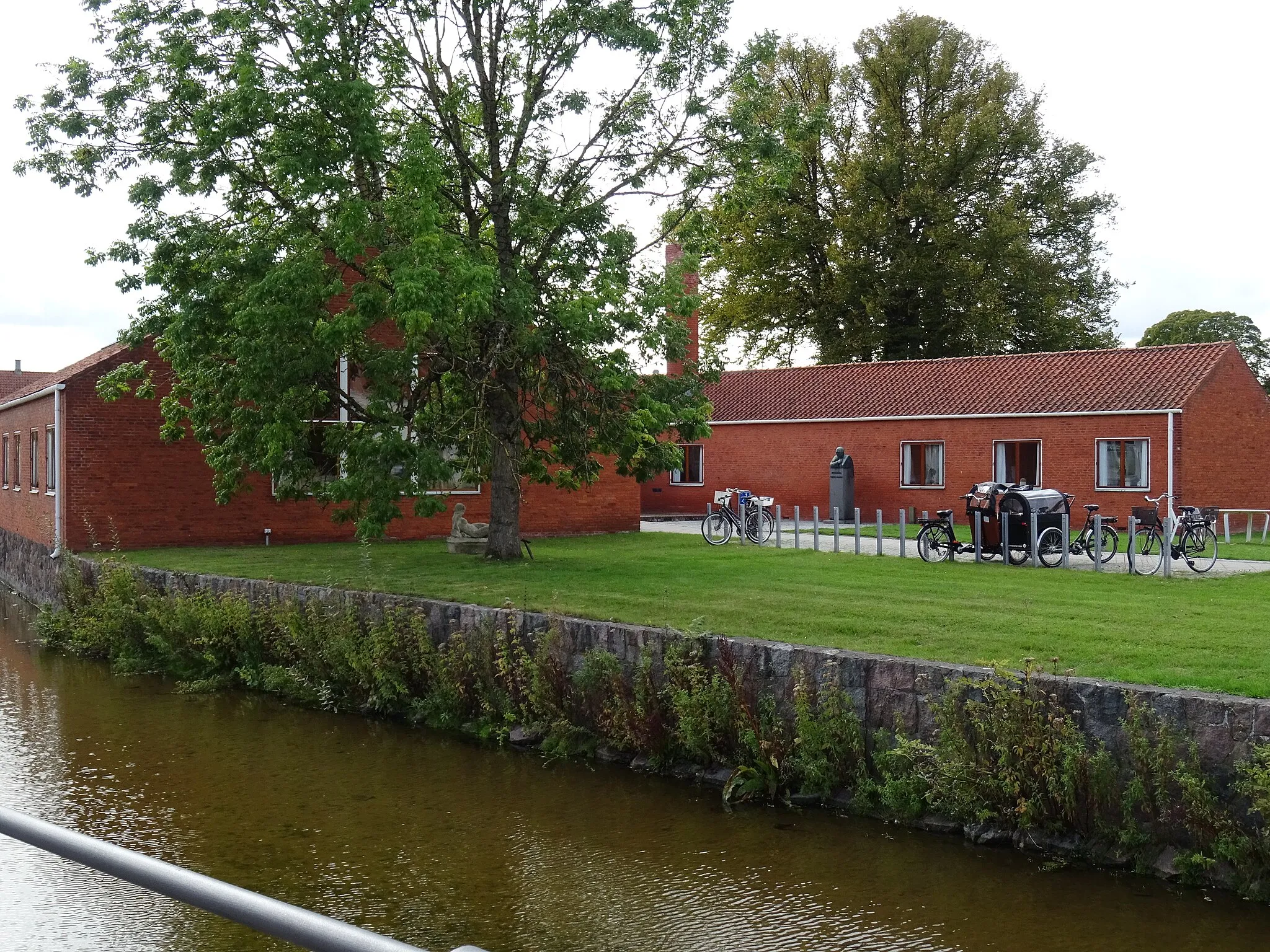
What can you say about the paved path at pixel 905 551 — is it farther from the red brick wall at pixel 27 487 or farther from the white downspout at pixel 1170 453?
the red brick wall at pixel 27 487

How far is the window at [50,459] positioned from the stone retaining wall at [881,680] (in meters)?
11.1

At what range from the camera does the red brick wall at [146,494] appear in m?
21.4

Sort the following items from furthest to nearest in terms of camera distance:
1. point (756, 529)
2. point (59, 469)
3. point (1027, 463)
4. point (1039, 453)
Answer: point (1027, 463)
point (1039, 453)
point (756, 529)
point (59, 469)

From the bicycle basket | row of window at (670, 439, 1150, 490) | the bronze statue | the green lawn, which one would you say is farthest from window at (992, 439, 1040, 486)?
the bronze statue

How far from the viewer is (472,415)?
Answer: 16.0 metres

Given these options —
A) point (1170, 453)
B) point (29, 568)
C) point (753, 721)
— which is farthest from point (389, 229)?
point (1170, 453)

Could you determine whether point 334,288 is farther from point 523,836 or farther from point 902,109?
point 902,109

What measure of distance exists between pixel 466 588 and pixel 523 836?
5.89 meters

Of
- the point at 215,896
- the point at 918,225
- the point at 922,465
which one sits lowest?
the point at 215,896

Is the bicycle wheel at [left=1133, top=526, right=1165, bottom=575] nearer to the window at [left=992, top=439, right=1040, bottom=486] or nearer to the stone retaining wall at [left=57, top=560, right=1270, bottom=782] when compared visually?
the stone retaining wall at [left=57, top=560, right=1270, bottom=782]

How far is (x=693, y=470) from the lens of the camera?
3544cm

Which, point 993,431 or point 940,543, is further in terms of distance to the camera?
point 993,431

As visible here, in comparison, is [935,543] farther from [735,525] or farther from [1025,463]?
[1025,463]

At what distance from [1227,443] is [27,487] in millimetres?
25703
